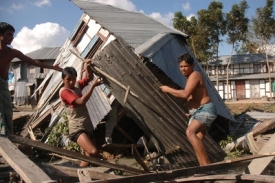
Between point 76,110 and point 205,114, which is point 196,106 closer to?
point 205,114

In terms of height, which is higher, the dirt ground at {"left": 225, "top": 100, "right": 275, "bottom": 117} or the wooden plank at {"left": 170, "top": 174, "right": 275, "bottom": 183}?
the wooden plank at {"left": 170, "top": 174, "right": 275, "bottom": 183}

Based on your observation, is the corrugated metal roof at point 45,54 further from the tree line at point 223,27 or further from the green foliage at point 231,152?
the green foliage at point 231,152

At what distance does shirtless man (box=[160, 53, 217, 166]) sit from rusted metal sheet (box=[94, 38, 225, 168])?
0.78 metres

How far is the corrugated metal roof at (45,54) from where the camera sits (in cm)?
3297

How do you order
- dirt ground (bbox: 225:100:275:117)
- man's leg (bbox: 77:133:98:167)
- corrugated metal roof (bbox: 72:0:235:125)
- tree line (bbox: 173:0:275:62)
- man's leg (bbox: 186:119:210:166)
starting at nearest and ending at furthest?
man's leg (bbox: 186:119:210:166) < man's leg (bbox: 77:133:98:167) < corrugated metal roof (bbox: 72:0:235:125) < dirt ground (bbox: 225:100:275:117) < tree line (bbox: 173:0:275:62)

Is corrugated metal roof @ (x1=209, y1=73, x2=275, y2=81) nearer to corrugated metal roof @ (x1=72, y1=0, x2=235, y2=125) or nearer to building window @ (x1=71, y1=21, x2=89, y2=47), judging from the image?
corrugated metal roof @ (x1=72, y1=0, x2=235, y2=125)

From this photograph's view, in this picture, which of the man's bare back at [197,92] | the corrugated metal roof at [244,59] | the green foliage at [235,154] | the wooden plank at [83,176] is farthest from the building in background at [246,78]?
the wooden plank at [83,176]

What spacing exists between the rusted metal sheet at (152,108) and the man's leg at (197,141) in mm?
881

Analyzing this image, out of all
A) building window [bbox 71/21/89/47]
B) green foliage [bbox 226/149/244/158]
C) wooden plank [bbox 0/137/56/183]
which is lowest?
green foliage [bbox 226/149/244/158]

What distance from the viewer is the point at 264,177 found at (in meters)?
2.56

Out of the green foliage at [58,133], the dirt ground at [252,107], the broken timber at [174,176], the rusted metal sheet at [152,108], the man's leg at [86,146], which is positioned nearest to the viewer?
the broken timber at [174,176]

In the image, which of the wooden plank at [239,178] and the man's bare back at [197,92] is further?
the man's bare back at [197,92]

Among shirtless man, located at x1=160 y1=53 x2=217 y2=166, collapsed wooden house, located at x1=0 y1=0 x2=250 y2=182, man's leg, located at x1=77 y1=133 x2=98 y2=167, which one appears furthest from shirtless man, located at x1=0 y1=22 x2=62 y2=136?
shirtless man, located at x1=160 y1=53 x2=217 y2=166

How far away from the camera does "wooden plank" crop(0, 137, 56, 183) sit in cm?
219
